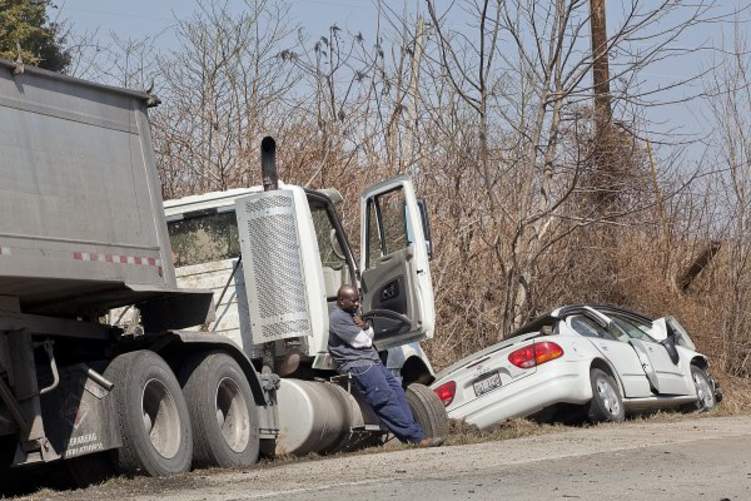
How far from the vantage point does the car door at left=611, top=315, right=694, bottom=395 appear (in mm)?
16125

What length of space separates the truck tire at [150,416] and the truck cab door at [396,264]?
9.87ft

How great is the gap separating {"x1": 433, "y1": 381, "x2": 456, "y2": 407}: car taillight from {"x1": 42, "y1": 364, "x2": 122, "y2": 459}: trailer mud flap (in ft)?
17.4

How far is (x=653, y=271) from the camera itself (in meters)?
22.0

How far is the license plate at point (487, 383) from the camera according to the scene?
1424 centimetres

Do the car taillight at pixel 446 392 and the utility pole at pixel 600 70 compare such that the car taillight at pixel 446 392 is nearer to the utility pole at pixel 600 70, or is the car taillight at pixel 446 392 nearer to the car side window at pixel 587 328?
the car side window at pixel 587 328

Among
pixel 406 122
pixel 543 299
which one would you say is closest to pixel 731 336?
pixel 543 299

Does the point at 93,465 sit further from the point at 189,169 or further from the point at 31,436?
the point at 189,169

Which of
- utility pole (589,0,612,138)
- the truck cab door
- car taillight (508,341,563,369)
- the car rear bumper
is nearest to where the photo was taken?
the truck cab door

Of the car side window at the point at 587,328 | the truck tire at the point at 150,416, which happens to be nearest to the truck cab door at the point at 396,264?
the car side window at the point at 587,328

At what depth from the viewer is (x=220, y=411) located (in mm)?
11297

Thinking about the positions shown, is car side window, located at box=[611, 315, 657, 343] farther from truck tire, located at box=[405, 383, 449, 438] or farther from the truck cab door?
the truck cab door

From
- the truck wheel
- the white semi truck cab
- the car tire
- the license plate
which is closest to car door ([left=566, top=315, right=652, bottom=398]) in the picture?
the license plate

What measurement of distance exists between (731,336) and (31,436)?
1454 cm

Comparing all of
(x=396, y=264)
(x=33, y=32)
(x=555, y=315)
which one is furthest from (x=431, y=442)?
(x=33, y=32)
